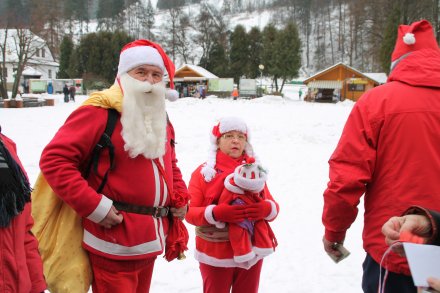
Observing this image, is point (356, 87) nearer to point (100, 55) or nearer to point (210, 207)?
point (100, 55)

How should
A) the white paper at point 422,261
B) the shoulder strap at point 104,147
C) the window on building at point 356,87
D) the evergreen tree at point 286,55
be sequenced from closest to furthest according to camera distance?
1. the white paper at point 422,261
2. the shoulder strap at point 104,147
3. the window on building at point 356,87
4. the evergreen tree at point 286,55

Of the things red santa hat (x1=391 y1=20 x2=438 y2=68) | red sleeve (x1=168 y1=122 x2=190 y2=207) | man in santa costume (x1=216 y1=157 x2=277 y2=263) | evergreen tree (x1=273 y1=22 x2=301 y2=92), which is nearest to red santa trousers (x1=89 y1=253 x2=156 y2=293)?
red sleeve (x1=168 y1=122 x2=190 y2=207)

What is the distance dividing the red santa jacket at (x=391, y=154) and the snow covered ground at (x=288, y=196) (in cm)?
200

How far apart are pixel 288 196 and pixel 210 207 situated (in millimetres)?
4436

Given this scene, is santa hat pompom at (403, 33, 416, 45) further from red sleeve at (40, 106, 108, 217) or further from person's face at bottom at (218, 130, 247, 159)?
red sleeve at (40, 106, 108, 217)

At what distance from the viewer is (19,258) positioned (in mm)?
1818

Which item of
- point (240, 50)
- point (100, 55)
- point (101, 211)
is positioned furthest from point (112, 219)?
point (100, 55)

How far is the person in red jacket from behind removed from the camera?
2109mm

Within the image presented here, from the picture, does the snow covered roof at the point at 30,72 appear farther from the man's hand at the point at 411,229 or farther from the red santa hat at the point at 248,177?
the man's hand at the point at 411,229

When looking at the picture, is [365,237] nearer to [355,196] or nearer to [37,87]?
[355,196]

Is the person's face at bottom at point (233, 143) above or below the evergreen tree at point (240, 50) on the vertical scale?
below

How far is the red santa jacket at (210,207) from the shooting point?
2.89 meters

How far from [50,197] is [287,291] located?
257 cm

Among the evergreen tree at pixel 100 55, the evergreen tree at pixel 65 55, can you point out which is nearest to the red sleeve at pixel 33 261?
the evergreen tree at pixel 100 55
